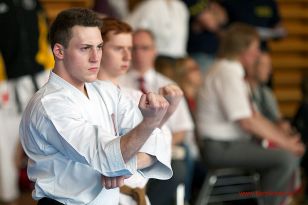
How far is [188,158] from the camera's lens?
17.5 ft

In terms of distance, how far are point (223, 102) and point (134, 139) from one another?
307 cm

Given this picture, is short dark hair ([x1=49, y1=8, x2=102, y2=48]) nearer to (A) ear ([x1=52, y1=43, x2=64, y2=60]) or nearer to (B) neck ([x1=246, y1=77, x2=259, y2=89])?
(A) ear ([x1=52, y1=43, x2=64, y2=60])

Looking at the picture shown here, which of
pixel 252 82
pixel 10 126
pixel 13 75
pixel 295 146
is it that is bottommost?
pixel 295 146

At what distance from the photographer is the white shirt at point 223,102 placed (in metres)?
5.49

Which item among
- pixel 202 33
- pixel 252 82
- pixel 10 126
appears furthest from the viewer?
pixel 202 33

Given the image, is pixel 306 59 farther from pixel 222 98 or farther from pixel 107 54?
pixel 107 54

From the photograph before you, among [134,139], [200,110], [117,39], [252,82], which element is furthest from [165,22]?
[134,139]

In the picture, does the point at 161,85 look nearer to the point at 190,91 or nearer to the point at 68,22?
the point at 190,91

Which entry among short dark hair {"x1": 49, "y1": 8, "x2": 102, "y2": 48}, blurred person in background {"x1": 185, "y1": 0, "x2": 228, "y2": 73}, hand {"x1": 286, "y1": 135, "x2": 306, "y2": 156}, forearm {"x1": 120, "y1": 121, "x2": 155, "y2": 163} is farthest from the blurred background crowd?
forearm {"x1": 120, "y1": 121, "x2": 155, "y2": 163}

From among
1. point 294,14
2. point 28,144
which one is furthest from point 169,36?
point 28,144

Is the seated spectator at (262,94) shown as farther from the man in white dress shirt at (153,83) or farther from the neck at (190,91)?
the man in white dress shirt at (153,83)

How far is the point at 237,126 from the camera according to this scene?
5.64 m

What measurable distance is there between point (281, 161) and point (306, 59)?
356 cm

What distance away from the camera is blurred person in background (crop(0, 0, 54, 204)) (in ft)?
18.6
